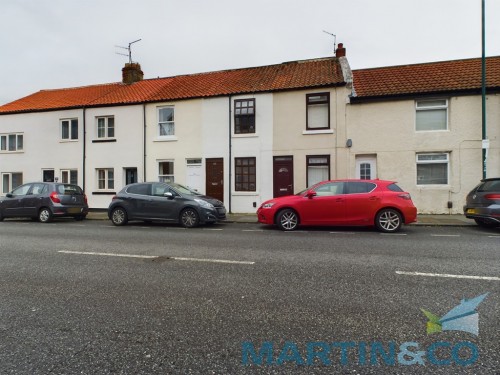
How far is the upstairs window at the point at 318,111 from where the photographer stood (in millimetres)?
15539

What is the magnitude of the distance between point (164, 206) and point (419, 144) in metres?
11.6

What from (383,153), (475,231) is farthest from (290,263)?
(383,153)

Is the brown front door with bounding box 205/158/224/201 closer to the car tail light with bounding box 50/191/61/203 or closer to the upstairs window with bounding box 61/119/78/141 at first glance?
the car tail light with bounding box 50/191/61/203

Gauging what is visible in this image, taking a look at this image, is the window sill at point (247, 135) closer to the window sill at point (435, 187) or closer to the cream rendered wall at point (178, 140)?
the cream rendered wall at point (178, 140)

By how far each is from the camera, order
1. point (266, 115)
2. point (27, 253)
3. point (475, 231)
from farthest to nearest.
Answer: point (266, 115)
point (475, 231)
point (27, 253)

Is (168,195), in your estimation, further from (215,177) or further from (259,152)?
(259,152)

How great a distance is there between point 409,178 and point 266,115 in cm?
747

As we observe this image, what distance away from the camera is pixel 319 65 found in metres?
17.9

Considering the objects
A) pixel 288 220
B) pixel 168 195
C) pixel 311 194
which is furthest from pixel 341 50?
pixel 168 195

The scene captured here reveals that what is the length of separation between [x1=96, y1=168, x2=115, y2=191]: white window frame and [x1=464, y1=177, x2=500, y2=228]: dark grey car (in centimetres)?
1729

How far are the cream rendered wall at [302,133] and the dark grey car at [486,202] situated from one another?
5861 millimetres

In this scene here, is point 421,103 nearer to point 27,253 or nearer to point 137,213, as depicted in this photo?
point 137,213

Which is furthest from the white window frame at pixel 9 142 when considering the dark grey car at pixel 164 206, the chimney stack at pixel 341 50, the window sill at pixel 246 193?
the chimney stack at pixel 341 50

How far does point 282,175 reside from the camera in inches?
625
